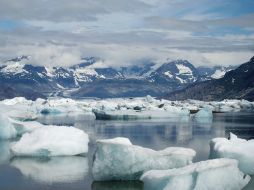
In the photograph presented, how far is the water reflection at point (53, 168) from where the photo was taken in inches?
843

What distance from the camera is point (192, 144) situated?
34.2m

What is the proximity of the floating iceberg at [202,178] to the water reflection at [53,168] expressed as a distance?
5889 mm

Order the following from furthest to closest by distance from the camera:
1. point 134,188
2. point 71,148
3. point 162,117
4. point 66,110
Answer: point 66,110, point 162,117, point 71,148, point 134,188

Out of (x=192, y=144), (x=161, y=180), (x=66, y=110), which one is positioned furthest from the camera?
(x=66, y=110)

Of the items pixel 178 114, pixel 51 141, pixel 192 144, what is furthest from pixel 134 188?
pixel 178 114

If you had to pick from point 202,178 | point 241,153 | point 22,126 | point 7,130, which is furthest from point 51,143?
point 22,126

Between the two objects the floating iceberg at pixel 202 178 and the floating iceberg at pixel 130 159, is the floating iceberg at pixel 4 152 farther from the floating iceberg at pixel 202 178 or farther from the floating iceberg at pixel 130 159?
the floating iceberg at pixel 202 178

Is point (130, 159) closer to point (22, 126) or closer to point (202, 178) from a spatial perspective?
point (202, 178)

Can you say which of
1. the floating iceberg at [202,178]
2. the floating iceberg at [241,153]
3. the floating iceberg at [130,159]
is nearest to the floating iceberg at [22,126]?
the floating iceberg at [130,159]

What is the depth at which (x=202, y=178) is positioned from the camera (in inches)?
604

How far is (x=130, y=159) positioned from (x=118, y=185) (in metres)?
1.17

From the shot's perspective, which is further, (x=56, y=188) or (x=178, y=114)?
(x=178, y=114)

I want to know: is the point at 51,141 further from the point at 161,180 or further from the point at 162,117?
the point at 162,117

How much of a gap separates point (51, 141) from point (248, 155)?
11300 millimetres
